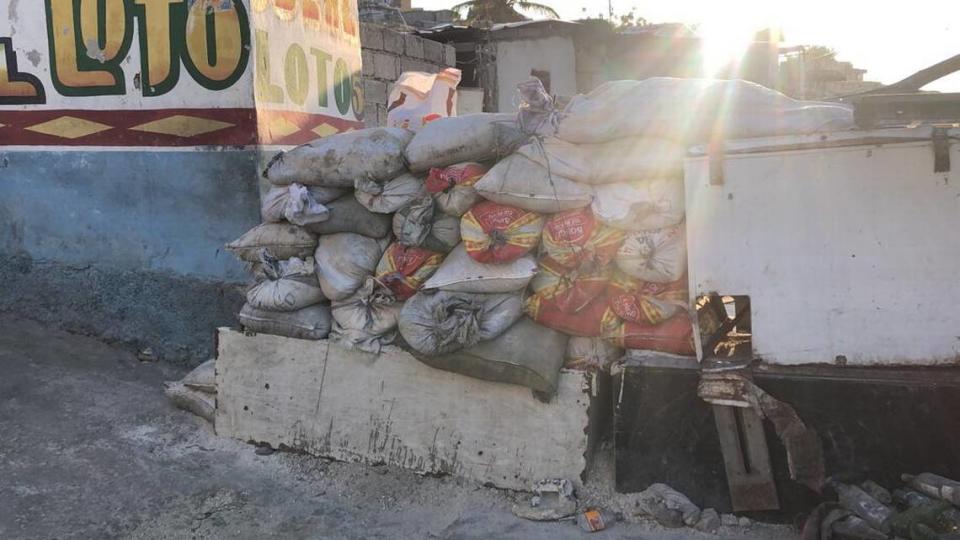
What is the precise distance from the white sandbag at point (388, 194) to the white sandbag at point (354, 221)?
67mm

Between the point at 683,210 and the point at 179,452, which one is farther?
the point at 179,452

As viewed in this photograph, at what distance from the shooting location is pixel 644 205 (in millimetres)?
3133

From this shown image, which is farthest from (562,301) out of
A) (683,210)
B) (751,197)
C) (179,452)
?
(179,452)

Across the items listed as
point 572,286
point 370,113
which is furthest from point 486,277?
point 370,113

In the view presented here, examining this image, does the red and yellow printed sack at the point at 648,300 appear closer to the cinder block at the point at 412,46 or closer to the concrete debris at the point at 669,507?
the concrete debris at the point at 669,507

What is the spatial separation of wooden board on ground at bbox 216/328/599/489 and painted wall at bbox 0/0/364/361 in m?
1.00

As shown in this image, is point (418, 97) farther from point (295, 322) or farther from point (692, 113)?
point (692, 113)

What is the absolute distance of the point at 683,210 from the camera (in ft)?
10.2

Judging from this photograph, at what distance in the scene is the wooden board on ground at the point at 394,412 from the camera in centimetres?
326

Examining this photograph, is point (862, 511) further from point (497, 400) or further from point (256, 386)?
point (256, 386)

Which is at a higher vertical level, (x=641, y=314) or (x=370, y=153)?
(x=370, y=153)

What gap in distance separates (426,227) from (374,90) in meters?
5.92

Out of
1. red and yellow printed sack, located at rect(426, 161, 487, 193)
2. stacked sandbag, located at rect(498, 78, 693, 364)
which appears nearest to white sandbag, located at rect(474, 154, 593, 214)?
stacked sandbag, located at rect(498, 78, 693, 364)

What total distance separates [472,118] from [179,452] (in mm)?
1985
